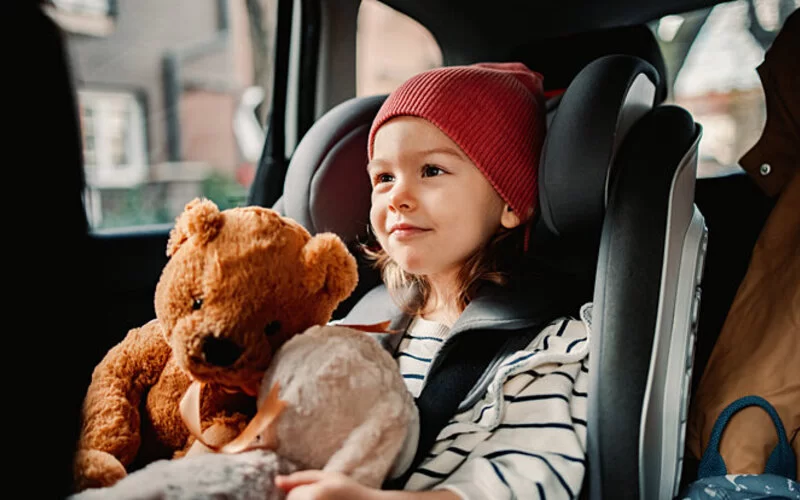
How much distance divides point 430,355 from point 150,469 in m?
0.69

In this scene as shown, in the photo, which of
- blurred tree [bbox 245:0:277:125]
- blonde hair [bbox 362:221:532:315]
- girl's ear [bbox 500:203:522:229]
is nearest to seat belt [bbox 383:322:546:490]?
blonde hair [bbox 362:221:532:315]

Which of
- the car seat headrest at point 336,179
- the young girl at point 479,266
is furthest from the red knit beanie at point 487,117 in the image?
the car seat headrest at point 336,179

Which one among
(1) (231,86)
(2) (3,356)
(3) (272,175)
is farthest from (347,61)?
(1) (231,86)

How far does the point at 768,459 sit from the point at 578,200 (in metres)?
0.61

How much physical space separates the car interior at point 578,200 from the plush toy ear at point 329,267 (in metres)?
0.28

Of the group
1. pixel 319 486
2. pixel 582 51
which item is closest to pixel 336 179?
pixel 582 51

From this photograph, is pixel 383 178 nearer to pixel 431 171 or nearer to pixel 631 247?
pixel 431 171

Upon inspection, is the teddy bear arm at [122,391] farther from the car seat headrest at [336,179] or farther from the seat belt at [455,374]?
the car seat headrest at [336,179]

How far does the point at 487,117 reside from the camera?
4.29ft

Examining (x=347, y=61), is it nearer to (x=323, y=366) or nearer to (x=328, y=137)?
(x=328, y=137)

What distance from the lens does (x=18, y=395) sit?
0.50m

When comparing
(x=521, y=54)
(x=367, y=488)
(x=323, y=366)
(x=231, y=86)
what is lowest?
(x=231, y=86)

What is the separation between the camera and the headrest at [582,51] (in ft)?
5.92

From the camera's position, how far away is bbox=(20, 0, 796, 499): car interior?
1.74ft
